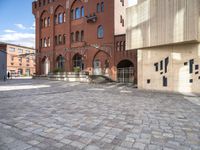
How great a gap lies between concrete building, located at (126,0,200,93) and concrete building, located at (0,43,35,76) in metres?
39.6

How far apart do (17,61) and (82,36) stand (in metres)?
35.0

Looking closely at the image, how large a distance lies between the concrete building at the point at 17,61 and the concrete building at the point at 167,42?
39.6 meters

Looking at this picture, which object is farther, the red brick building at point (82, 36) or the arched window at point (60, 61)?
the arched window at point (60, 61)

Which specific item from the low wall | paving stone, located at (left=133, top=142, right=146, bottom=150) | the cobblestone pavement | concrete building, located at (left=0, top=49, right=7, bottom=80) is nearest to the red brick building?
concrete building, located at (left=0, top=49, right=7, bottom=80)

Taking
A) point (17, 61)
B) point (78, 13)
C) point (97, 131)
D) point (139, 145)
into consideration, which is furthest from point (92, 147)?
point (17, 61)

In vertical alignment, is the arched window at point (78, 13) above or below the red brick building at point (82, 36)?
above

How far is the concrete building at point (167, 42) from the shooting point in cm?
897

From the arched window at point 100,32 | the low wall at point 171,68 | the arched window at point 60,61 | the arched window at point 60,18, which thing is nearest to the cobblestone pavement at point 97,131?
the low wall at point 171,68

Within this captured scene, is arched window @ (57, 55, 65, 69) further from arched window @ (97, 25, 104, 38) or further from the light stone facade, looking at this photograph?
the light stone facade

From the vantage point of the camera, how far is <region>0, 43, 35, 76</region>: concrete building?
151 ft

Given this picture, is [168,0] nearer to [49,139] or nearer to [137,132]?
[137,132]

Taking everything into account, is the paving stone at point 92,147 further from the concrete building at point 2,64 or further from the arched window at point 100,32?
the concrete building at point 2,64

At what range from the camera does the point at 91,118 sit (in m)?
4.67

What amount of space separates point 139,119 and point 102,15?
19.9 m
